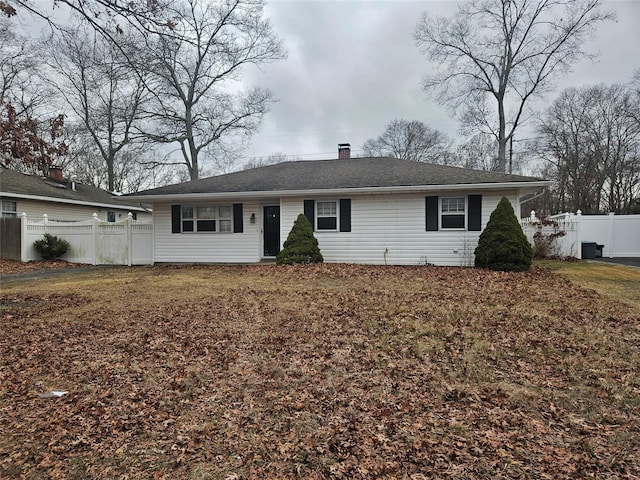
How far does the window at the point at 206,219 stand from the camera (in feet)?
43.8

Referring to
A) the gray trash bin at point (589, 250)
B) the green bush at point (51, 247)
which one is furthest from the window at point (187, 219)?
the gray trash bin at point (589, 250)

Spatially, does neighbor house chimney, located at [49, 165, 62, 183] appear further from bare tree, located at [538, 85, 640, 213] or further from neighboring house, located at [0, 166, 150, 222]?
bare tree, located at [538, 85, 640, 213]

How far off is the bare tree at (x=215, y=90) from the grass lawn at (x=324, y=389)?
1730 cm

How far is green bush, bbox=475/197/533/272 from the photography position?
10.0m

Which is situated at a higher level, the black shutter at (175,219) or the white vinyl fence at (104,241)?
the black shutter at (175,219)

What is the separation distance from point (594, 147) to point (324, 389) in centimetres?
3105

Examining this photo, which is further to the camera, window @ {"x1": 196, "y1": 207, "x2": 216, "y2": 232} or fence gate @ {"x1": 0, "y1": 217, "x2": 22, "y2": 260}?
fence gate @ {"x1": 0, "y1": 217, "x2": 22, "y2": 260}

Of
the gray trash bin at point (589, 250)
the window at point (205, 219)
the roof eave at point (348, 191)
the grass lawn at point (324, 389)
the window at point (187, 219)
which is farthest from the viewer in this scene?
the gray trash bin at point (589, 250)

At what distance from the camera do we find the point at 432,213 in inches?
459

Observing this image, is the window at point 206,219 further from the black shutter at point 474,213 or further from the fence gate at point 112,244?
the black shutter at point 474,213

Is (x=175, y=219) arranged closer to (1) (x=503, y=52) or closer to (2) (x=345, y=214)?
(2) (x=345, y=214)

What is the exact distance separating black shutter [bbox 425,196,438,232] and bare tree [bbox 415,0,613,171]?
34.9 ft

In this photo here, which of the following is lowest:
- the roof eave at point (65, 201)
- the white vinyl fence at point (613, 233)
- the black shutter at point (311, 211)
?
the white vinyl fence at point (613, 233)

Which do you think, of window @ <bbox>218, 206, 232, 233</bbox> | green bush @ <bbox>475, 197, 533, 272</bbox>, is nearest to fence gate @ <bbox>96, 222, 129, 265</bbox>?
window @ <bbox>218, 206, 232, 233</bbox>
